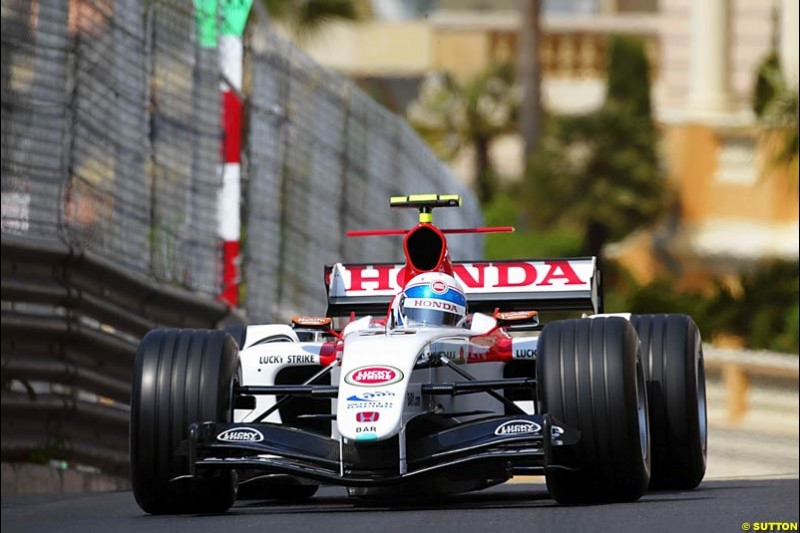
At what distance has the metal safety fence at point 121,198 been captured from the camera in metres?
14.4

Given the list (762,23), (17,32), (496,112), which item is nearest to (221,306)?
(17,32)

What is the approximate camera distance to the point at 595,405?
35.4ft

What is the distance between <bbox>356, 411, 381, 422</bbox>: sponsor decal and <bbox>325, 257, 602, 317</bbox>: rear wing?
2966mm

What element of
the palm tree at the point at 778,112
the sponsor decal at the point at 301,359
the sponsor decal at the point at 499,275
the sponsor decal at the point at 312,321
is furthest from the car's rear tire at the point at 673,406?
the palm tree at the point at 778,112

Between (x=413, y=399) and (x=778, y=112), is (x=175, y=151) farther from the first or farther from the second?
(x=778, y=112)

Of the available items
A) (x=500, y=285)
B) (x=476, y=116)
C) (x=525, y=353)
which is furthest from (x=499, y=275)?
(x=476, y=116)

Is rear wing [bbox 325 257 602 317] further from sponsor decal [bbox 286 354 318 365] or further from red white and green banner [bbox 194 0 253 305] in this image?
red white and green banner [bbox 194 0 253 305]

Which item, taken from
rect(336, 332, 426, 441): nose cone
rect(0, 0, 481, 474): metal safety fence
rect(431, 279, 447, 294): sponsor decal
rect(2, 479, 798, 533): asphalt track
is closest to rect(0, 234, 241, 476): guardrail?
rect(0, 0, 481, 474): metal safety fence

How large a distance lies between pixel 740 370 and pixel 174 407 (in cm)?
1258

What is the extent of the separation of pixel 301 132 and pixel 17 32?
284 inches

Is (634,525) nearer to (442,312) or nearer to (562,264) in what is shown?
(442,312)

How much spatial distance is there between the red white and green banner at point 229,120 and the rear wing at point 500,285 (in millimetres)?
5029

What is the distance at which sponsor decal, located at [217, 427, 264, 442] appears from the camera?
36.4ft

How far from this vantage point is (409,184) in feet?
87.8
